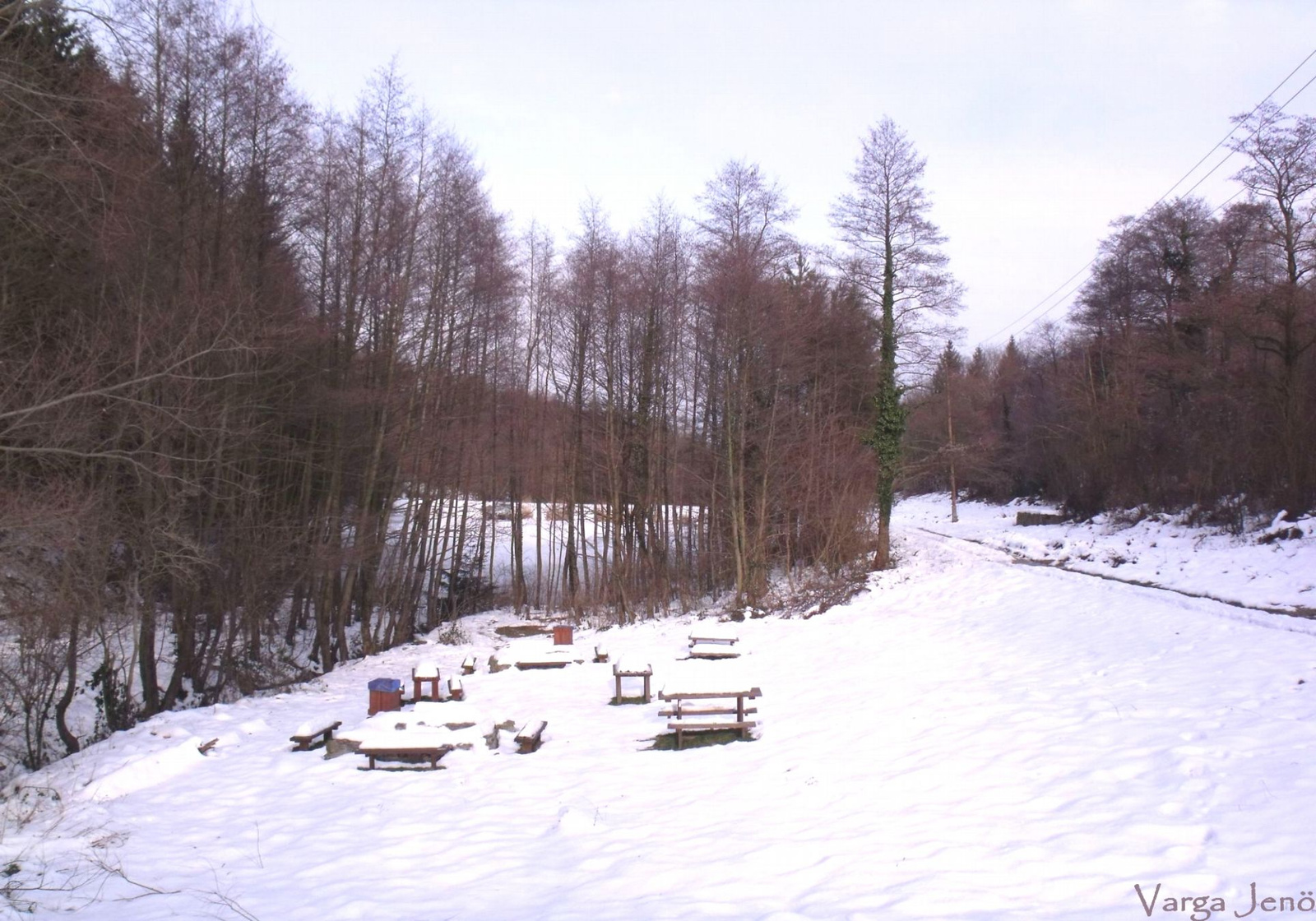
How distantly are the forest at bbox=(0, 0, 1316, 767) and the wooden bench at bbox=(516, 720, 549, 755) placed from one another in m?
5.32

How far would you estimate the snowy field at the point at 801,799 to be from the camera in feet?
16.4

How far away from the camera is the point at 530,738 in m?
9.38

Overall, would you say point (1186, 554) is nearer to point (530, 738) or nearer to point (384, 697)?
point (530, 738)

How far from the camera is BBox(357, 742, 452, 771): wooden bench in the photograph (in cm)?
885

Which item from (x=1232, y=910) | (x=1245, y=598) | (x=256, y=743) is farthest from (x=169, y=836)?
(x=1245, y=598)

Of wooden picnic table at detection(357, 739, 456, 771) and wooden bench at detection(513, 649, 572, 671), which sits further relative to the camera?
wooden bench at detection(513, 649, 572, 671)

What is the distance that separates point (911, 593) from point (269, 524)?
13.8 metres

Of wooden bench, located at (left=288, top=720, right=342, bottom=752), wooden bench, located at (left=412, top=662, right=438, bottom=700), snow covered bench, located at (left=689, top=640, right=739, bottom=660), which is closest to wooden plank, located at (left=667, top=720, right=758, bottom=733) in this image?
wooden bench, located at (left=288, top=720, right=342, bottom=752)

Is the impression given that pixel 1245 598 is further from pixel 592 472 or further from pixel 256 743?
pixel 592 472

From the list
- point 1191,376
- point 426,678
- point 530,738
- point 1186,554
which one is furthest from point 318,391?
point 1191,376

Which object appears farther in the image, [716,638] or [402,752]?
[716,638]

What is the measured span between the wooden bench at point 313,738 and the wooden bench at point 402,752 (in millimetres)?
1114

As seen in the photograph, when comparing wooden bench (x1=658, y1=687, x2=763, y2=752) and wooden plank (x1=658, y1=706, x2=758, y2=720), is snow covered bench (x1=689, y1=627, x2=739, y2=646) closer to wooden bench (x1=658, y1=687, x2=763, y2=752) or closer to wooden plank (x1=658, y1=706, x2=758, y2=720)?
wooden plank (x1=658, y1=706, x2=758, y2=720)

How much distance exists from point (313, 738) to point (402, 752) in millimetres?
1868
